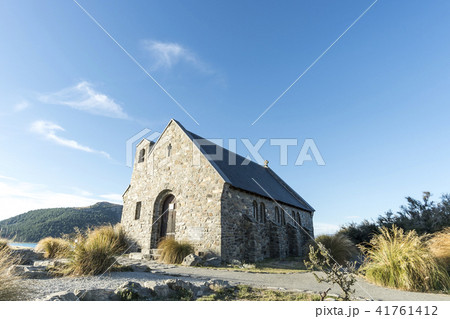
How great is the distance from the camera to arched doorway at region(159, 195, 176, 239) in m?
14.3

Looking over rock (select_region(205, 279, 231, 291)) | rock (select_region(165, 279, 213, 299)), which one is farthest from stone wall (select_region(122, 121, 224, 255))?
rock (select_region(165, 279, 213, 299))

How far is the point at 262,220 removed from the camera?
15.7 metres

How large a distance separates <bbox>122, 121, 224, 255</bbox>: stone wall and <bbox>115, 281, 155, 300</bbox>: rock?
7475mm

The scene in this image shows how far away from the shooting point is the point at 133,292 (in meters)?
4.33

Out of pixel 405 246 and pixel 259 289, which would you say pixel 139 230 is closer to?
pixel 259 289

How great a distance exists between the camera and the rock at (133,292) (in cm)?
424

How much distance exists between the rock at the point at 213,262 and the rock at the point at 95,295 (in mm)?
7531

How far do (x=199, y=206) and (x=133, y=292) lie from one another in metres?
8.77

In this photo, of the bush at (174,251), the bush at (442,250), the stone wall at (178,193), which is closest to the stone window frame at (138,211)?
the stone wall at (178,193)

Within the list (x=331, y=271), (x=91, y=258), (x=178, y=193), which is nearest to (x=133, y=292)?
(x=91, y=258)

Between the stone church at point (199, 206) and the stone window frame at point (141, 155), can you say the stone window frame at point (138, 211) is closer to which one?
the stone church at point (199, 206)

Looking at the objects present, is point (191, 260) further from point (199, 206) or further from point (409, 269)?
point (409, 269)

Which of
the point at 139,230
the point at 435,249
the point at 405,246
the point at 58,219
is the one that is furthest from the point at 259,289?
the point at 58,219

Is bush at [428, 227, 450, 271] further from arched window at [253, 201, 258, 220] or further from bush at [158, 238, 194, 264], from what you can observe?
bush at [158, 238, 194, 264]
